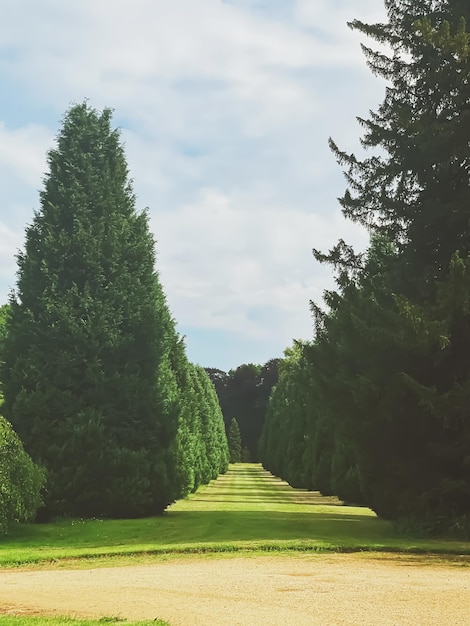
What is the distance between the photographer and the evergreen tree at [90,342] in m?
19.5

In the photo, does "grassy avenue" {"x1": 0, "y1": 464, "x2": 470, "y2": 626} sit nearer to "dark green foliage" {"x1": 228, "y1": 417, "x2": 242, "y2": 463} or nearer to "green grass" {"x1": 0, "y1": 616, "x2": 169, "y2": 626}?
"green grass" {"x1": 0, "y1": 616, "x2": 169, "y2": 626}

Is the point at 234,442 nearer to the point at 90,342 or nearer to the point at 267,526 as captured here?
the point at 90,342

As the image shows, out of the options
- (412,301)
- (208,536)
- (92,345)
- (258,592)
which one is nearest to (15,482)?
(208,536)

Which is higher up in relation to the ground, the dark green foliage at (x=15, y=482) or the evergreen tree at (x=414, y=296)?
the evergreen tree at (x=414, y=296)

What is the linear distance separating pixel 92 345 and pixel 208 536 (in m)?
7.51

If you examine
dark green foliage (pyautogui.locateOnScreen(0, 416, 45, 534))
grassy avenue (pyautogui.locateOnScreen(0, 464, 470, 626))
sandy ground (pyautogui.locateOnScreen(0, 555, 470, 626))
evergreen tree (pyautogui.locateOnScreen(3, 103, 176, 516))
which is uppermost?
evergreen tree (pyautogui.locateOnScreen(3, 103, 176, 516))

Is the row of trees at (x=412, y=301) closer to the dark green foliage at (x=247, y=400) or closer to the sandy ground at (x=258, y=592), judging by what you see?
the sandy ground at (x=258, y=592)

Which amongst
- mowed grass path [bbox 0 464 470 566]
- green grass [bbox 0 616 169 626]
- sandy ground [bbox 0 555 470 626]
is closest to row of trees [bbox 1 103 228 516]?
mowed grass path [bbox 0 464 470 566]

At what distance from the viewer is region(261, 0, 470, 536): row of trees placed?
1539 centimetres

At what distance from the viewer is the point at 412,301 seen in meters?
17.1

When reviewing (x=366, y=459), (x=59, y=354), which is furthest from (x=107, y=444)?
(x=366, y=459)

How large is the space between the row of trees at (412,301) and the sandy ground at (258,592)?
13.2 feet

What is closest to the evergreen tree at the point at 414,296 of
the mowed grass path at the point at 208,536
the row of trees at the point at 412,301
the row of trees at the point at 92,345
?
the row of trees at the point at 412,301

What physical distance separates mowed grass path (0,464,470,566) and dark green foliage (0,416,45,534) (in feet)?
2.43
